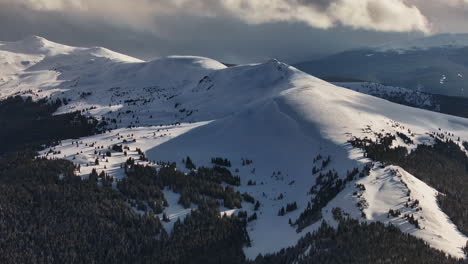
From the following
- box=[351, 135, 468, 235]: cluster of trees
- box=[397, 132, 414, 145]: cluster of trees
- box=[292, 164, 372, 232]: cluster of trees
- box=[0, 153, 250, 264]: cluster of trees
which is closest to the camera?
box=[0, 153, 250, 264]: cluster of trees

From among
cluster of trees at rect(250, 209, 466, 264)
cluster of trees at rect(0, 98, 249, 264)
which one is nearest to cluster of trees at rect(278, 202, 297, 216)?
cluster of trees at rect(0, 98, 249, 264)

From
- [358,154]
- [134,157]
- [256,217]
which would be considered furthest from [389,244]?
[134,157]

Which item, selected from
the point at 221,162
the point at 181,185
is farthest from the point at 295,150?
the point at 181,185

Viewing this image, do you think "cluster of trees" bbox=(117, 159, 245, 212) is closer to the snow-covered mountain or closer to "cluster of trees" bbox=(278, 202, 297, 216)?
the snow-covered mountain

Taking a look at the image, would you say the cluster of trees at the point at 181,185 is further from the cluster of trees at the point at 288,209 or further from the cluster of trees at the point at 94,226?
the cluster of trees at the point at 288,209

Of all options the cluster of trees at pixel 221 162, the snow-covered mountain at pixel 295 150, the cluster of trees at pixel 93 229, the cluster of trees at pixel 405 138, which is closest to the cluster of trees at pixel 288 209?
the snow-covered mountain at pixel 295 150

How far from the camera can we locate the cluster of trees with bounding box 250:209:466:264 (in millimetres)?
46969

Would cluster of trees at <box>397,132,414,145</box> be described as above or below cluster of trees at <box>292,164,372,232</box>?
above

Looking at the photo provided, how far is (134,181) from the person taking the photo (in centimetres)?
7450

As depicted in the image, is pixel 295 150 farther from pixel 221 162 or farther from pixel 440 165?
pixel 440 165

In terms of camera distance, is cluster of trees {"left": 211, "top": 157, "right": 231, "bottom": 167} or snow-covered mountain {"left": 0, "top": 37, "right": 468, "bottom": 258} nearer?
snow-covered mountain {"left": 0, "top": 37, "right": 468, "bottom": 258}

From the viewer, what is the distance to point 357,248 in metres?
48.6

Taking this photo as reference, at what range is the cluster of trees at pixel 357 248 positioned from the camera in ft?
154

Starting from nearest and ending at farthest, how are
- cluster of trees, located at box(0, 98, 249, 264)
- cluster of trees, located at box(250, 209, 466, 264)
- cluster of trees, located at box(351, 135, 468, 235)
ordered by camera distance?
cluster of trees, located at box(250, 209, 466, 264) → cluster of trees, located at box(0, 98, 249, 264) → cluster of trees, located at box(351, 135, 468, 235)
